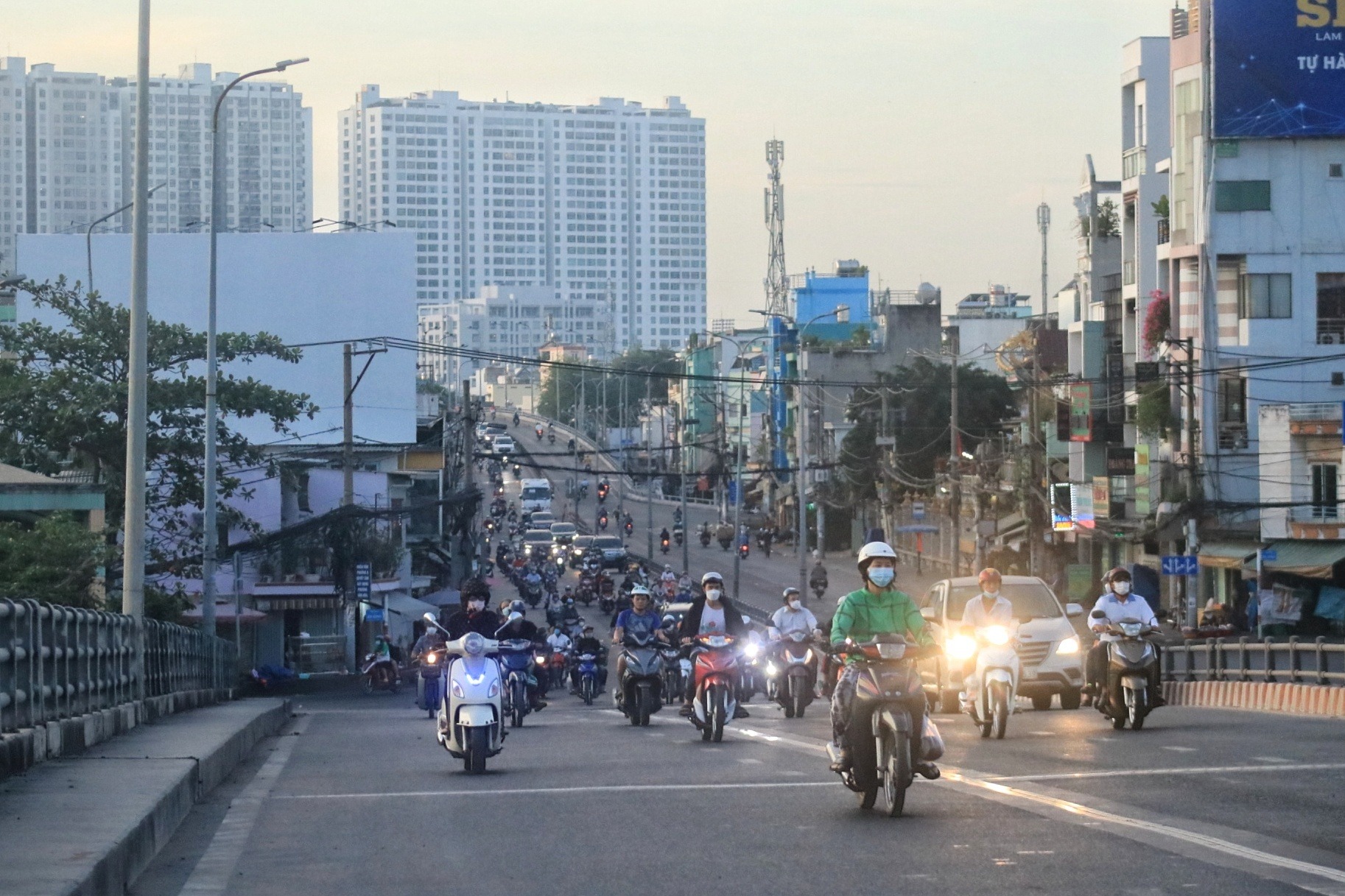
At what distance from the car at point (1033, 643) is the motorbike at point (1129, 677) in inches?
172

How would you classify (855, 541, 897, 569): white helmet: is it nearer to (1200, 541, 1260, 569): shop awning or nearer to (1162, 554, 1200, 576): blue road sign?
(1162, 554, 1200, 576): blue road sign

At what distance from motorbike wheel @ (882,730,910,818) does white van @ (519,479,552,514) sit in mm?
113164

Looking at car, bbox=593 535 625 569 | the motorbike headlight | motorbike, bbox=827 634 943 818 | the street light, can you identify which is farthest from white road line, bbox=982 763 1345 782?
car, bbox=593 535 625 569

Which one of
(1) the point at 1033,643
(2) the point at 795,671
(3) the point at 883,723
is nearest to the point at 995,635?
(2) the point at 795,671

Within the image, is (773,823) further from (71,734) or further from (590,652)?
(590,652)

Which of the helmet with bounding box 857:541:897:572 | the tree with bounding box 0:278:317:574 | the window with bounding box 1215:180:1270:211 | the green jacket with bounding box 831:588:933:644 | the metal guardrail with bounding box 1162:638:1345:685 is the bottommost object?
the metal guardrail with bounding box 1162:638:1345:685

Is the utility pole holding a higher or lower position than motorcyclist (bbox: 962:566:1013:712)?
higher

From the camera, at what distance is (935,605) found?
75.9 ft

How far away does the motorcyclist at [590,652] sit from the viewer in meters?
32.8

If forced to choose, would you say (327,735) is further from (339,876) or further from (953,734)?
(339,876)

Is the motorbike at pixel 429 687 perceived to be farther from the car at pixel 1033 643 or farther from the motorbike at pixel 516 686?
the car at pixel 1033 643

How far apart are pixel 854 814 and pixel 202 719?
1010cm

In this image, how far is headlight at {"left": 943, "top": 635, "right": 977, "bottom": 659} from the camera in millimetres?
17531

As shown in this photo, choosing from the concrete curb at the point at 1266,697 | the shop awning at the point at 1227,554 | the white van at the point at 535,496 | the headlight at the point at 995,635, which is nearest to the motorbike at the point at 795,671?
the headlight at the point at 995,635
